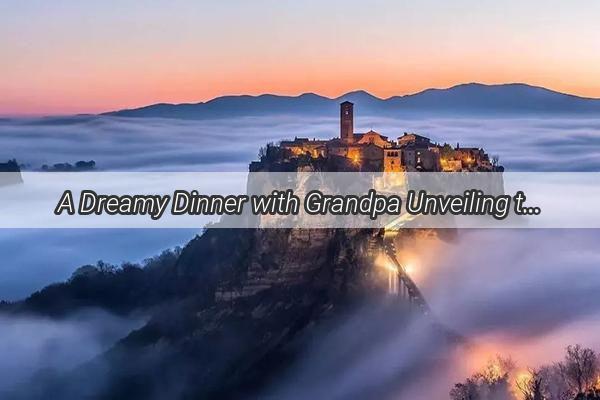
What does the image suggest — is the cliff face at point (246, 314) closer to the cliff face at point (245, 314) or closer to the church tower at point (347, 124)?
the cliff face at point (245, 314)

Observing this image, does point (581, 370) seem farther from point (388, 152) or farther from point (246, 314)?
point (388, 152)

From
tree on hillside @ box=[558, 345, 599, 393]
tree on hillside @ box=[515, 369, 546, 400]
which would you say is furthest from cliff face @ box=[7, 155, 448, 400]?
tree on hillside @ box=[558, 345, 599, 393]

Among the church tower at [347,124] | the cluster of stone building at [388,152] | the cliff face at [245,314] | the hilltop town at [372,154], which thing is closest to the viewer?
the cliff face at [245,314]

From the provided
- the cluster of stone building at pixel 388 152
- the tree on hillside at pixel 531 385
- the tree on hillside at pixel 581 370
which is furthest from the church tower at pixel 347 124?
the tree on hillside at pixel 581 370

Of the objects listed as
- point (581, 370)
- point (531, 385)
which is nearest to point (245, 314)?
point (531, 385)

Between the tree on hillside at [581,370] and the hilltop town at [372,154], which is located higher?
the hilltop town at [372,154]

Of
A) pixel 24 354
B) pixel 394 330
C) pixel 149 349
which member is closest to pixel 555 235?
pixel 394 330

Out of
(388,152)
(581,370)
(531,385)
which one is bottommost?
(531,385)
